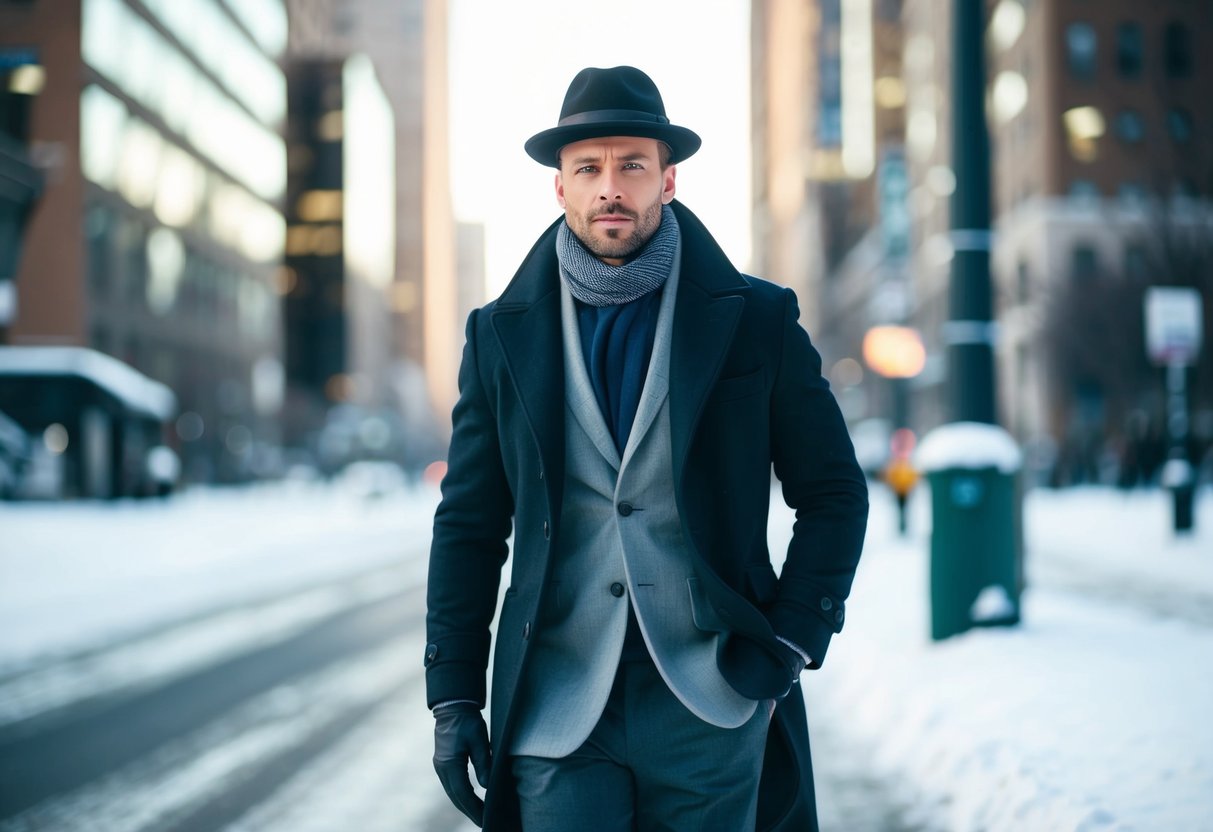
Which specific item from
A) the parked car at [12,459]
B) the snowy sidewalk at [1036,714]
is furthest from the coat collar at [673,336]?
the parked car at [12,459]

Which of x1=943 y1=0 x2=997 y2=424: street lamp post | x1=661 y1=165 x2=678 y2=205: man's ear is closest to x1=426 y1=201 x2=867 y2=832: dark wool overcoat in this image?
x1=661 y1=165 x2=678 y2=205: man's ear

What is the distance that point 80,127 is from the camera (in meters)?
45.6

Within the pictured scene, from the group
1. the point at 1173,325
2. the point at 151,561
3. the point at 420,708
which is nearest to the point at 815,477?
the point at 420,708

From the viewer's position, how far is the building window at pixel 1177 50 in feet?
157

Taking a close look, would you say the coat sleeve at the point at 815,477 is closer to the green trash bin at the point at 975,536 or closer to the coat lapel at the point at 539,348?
the coat lapel at the point at 539,348

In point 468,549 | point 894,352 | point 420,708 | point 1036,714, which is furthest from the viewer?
point 894,352

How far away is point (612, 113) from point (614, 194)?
0.56ft

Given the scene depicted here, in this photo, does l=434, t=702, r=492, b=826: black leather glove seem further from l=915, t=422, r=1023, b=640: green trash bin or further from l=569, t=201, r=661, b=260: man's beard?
l=915, t=422, r=1023, b=640: green trash bin

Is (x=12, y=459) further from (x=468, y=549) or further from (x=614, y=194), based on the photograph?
(x=614, y=194)

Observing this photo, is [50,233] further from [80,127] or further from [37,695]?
[37,695]

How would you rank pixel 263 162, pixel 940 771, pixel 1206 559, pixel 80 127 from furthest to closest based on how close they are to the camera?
pixel 263 162 < pixel 80 127 < pixel 1206 559 < pixel 940 771

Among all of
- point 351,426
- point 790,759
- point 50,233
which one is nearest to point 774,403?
point 790,759

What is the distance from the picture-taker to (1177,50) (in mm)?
49094

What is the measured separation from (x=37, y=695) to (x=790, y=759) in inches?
287
